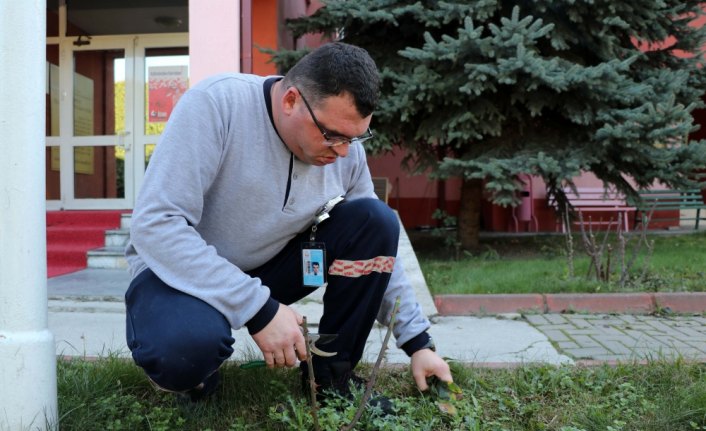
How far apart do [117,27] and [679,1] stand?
700 centimetres

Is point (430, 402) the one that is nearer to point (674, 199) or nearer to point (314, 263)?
point (314, 263)

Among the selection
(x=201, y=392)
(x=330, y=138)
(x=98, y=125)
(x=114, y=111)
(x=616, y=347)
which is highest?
(x=114, y=111)

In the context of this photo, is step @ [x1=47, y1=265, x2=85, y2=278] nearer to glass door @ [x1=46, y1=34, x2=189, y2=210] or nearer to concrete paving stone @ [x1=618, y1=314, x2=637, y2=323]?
glass door @ [x1=46, y1=34, x2=189, y2=210]

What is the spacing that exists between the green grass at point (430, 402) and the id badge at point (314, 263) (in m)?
0.43

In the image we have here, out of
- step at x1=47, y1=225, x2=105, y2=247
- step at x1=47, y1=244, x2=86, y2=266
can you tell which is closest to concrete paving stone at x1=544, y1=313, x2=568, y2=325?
step at x1=47, y1=244, x2=86, y2=266

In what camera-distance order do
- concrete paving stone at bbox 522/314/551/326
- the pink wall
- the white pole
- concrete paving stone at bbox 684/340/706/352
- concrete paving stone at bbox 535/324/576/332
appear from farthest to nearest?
the pink wall < concrete paving stone at bbox 522/314/551/326 < concrete paving stone at bbox 535/324/576/332 < concrete paving stone at bbox 684/340/706/352 < the white pole

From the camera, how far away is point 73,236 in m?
6.17

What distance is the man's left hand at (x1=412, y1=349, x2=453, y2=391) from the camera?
2035mm

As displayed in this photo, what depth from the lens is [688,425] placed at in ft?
6.12

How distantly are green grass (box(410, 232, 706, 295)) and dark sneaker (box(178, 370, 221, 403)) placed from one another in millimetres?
2592

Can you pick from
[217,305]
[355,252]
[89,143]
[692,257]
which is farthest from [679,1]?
[89,143]

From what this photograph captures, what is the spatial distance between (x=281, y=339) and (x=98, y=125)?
6.94 meters

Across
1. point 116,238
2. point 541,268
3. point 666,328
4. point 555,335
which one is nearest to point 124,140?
point 116,238

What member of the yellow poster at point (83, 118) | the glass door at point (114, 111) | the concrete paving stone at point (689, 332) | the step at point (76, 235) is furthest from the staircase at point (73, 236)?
the concrete paving stone at point (689, 332)
